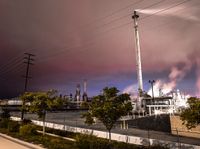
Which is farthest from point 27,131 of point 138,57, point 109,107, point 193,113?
point 138,57

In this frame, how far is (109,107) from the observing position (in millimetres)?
17625

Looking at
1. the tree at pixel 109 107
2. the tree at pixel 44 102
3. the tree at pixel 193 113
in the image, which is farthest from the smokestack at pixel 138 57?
the tree at pixel 193 113

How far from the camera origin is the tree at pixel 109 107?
1778 centimetres

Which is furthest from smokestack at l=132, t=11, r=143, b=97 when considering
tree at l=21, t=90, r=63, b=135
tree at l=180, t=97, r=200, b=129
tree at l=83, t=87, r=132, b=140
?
tree at l=180, t=97, r=200, b=129

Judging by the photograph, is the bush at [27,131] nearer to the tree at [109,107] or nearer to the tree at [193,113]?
the tree at [109,107]

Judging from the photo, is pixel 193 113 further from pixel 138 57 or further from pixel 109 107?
pixel 138 57

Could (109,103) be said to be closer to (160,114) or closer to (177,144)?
(177,144)

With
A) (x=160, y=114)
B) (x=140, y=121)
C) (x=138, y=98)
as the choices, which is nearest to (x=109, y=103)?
(x=140, y=121)

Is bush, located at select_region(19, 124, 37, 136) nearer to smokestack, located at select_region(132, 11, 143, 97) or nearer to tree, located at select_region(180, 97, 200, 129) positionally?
tree, located at select_region(180, 97, 200, 129)

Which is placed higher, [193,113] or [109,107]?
[109,107]

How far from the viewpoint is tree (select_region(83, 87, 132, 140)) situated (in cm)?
1778

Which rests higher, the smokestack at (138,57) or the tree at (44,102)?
the smokestack at (138,57)

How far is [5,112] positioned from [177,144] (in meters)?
36.9

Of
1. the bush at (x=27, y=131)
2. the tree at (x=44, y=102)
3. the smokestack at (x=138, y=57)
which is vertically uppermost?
the smokestack at (x=138, y=57)
